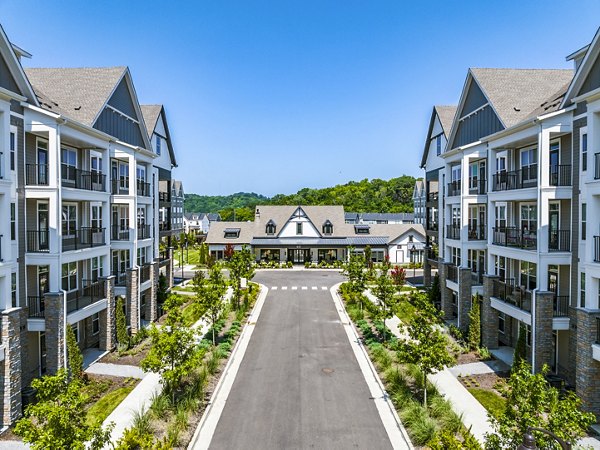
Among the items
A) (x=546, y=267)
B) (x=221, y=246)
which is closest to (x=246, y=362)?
(x=546, y=267)

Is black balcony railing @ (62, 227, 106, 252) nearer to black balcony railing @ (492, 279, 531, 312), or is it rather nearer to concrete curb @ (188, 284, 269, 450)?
concrete curb @ (188, 284, 269, 450)

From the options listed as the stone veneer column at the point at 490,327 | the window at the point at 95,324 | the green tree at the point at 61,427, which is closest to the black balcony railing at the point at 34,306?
the window at the point at 95,324

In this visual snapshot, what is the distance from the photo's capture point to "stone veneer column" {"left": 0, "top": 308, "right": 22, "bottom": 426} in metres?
13.8

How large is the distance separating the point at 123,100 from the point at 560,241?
2443 cm

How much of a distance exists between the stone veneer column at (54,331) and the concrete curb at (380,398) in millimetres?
12405

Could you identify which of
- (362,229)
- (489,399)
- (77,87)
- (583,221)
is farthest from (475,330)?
(362,229)

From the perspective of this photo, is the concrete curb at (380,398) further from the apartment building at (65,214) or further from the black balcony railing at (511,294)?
the apartment building at (65,214)

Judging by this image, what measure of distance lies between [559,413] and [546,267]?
1003cm

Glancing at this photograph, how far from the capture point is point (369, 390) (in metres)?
16.7

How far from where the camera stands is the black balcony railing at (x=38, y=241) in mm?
16922

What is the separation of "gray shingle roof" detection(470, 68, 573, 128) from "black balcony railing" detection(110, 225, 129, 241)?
22.5 meters

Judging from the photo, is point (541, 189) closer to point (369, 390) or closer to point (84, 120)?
point (369, 390)

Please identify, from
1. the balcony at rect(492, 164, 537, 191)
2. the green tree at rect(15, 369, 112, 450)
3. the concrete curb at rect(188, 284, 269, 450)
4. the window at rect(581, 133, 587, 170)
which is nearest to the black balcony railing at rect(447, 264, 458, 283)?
the balcony at rect(492, 164, 537, 191)

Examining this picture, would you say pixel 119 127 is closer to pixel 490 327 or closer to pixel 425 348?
pixel 425 348
